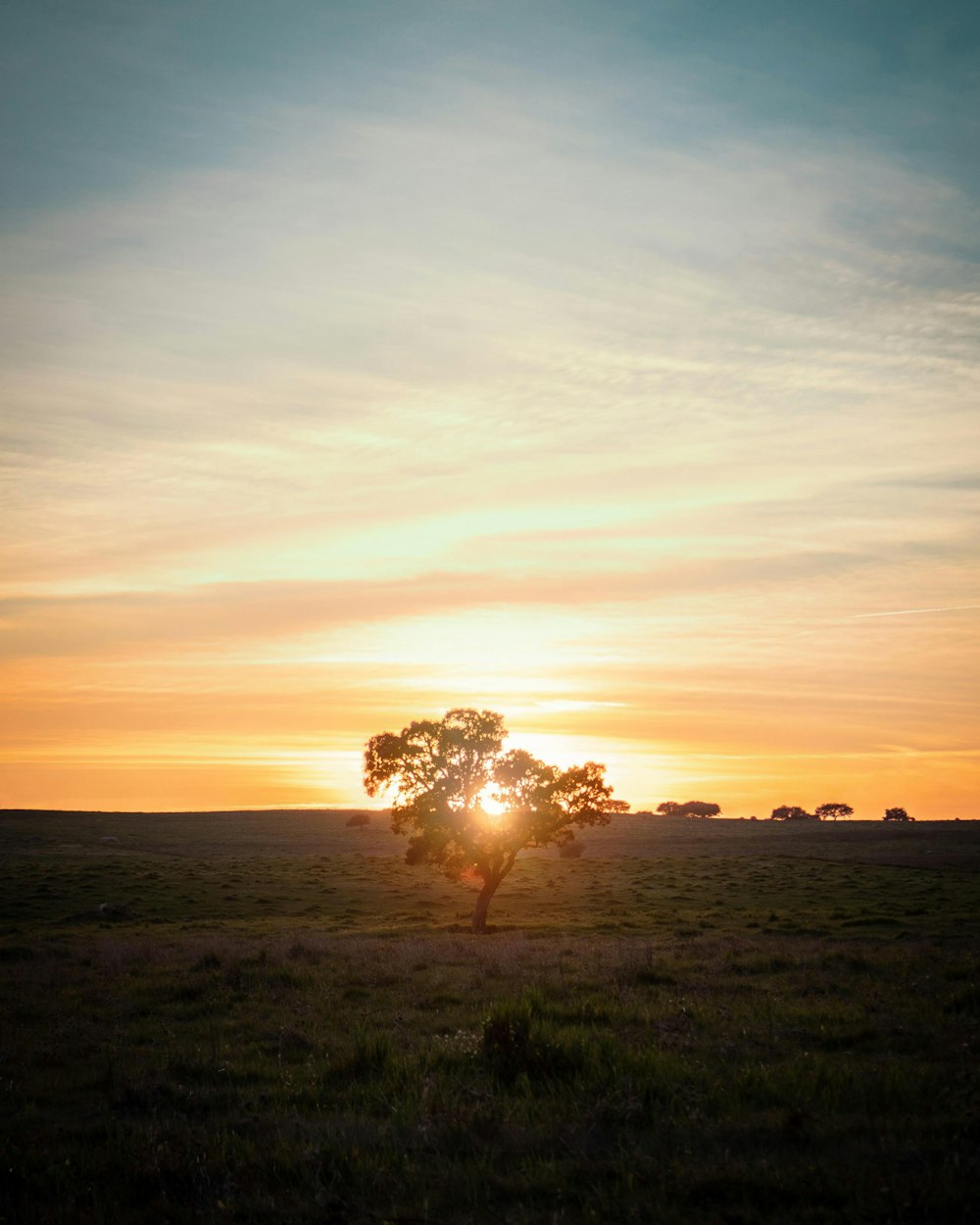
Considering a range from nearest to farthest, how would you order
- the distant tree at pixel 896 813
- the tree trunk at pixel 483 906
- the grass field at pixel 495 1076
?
1. the grass field at pixel 495 1076
2. the tree trunk at pixel 483 906
3. the distant tree at pixel 896 813

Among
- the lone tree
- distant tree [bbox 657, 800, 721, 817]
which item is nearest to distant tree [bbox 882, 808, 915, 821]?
distant tree [bbox 657, 800, 721, 817]

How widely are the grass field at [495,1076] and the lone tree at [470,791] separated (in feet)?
33.2

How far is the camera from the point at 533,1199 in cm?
690

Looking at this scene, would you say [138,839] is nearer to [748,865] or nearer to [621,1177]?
[748,865]

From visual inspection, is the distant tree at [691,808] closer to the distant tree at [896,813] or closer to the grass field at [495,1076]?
the distant tree at [896,813]

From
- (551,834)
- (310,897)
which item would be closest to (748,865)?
(551,834)

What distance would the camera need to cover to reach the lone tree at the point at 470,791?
41156 mm

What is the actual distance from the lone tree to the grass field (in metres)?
10.1

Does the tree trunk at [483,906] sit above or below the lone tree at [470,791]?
below

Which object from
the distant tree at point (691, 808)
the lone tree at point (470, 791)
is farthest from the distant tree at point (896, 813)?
the lone tree at point (470, 791)

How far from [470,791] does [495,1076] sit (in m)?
31.5

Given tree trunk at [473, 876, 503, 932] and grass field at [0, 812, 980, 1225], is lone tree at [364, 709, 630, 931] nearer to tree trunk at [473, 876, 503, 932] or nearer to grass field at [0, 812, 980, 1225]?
tree trunk at [473, 876, 503, 932]

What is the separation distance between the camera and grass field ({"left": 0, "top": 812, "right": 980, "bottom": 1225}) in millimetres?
7066

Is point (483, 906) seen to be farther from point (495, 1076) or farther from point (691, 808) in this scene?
point (691, 808)
